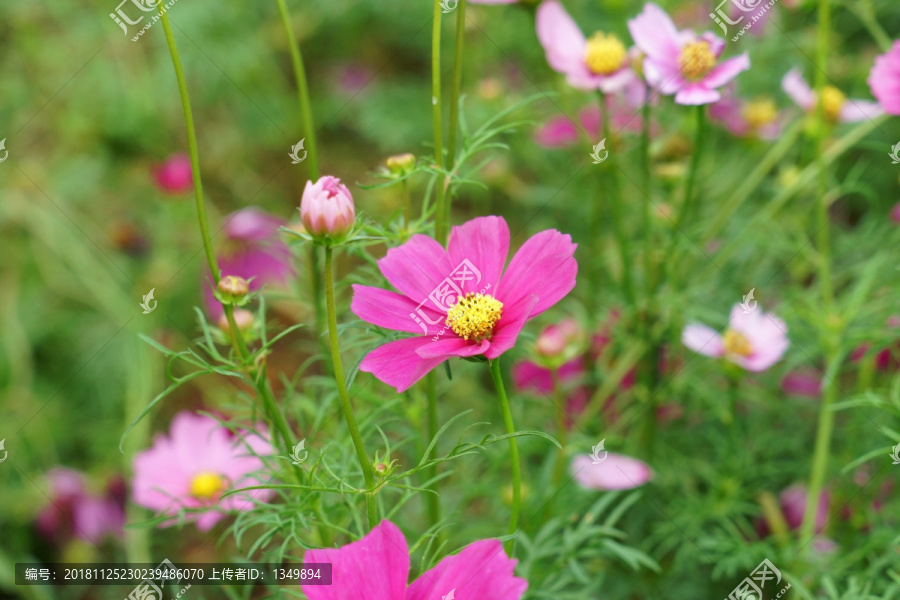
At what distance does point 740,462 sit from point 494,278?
48 centimetres

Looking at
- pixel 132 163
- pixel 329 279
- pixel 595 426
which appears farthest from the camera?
pixel 132 163

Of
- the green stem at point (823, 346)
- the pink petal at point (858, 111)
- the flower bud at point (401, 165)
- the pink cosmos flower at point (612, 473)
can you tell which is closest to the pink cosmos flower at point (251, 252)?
the flower bud at point (401, 165)

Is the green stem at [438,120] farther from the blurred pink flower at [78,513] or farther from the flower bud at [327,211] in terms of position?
the blurred pink flower at [78,513]

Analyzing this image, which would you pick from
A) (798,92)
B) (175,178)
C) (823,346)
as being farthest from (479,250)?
(175,178)

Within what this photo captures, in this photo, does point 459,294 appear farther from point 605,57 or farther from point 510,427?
point 605,57

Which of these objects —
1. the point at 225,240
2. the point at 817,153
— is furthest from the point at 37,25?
the point at 817,153

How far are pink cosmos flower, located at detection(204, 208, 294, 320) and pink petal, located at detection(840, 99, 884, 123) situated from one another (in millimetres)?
662

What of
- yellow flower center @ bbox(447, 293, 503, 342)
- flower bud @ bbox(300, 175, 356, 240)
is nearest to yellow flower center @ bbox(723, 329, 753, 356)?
yellow flower center @ bbox(447, 293, 503, 342)

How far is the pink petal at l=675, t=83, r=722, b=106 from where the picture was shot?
0.60 meters

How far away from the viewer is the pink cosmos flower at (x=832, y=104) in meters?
0.88

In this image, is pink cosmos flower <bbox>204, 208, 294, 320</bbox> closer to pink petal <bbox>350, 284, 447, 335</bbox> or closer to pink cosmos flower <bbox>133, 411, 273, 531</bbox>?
pink cosmos flower <bbox>133, 411, 273, 531</bbox>

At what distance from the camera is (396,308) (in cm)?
51

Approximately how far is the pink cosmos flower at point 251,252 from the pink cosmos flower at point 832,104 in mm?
600

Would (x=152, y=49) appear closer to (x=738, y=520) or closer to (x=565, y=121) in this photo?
(x=565, y=121)
